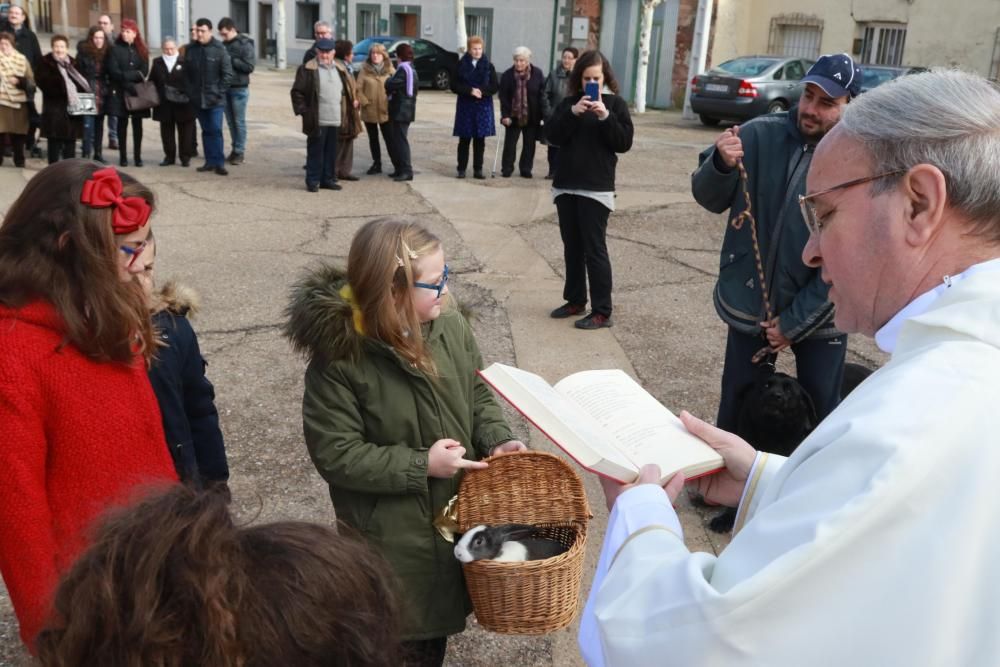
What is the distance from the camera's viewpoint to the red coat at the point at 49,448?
2135 mm

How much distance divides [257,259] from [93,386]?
5.89 metres

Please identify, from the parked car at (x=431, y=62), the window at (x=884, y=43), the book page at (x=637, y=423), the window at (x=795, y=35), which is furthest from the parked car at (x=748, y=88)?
the book page at (x=637, y=423)

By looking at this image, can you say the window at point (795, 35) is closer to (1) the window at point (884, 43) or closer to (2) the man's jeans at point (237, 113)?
(1) the window at point (884, 43)

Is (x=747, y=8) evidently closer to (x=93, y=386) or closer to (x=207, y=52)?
(x=207, y=52)

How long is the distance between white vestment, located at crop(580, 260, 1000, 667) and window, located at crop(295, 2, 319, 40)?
34770mm

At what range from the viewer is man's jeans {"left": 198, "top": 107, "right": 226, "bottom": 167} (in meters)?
11.7

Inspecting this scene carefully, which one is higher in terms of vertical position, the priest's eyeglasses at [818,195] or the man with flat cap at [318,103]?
the priest's eyeglasses at [818,195]

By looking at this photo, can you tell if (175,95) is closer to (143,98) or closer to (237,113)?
(143,98)

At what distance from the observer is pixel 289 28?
34.3 meters

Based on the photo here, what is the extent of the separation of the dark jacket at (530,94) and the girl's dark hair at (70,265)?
34.2 ft

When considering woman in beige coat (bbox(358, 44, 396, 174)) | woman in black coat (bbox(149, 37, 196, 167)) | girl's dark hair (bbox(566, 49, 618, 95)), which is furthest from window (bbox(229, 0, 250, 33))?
girl's dark hair (bbox(566, 49, 618, 95))

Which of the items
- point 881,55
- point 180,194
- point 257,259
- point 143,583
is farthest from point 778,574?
point 881,55

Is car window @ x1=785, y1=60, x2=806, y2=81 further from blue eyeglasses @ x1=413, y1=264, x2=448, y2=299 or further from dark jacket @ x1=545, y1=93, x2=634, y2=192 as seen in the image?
blue eyeglasses @ x1=413, y1=264, x2=448, y2=299

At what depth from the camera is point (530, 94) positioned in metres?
12.4
